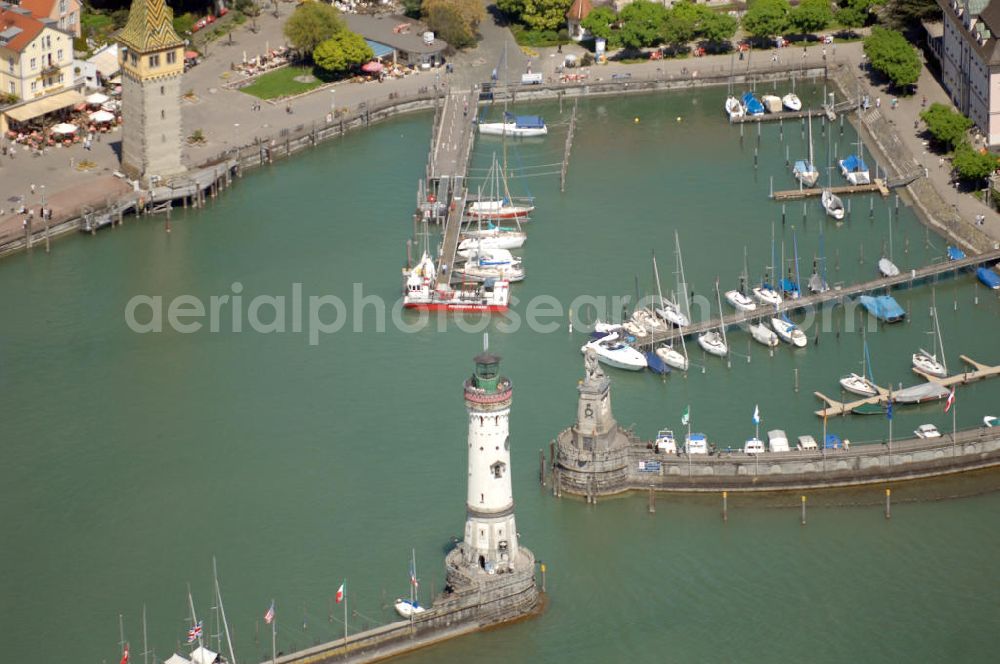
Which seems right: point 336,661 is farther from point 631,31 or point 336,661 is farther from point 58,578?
point 631,31

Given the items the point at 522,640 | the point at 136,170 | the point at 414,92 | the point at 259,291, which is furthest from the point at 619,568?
the point at 414,92

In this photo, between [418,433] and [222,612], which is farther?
[418,433]

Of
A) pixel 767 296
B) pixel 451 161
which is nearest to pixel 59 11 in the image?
pixel 451 161

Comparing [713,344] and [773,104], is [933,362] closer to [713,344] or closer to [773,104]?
[713,344]

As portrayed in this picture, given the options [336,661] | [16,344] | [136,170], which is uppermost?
[136,170]

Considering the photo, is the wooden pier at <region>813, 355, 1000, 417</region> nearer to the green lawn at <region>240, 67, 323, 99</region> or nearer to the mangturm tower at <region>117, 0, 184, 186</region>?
the mangturm tower at <region>117, 0, 184, 186</region>

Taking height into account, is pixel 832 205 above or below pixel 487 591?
above
